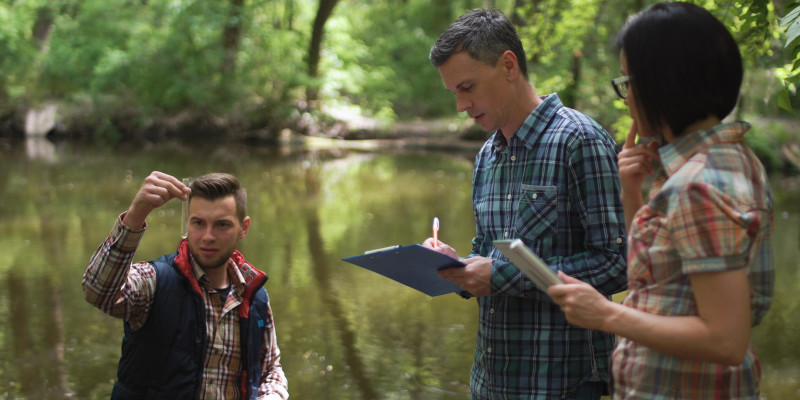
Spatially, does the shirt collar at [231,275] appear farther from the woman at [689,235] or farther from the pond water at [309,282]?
the pond water at [309,282]

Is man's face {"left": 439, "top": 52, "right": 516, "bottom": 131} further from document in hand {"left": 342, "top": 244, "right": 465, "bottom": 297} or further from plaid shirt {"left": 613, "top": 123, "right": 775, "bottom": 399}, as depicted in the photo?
plaid shirt {"left": 613, "top": 123, "right": 775, "bottom": 399}

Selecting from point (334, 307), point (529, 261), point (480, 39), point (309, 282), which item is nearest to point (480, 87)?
point (480, 39)

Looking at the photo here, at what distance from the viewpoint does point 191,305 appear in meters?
2.85

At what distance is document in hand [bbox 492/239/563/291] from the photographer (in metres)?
1.83

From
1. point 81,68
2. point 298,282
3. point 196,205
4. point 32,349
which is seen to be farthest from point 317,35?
point 196,205

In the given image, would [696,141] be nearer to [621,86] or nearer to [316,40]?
[621,86]

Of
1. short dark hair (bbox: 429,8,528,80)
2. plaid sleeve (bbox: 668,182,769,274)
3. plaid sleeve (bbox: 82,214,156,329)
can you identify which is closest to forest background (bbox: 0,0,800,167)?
short dark hair (bbox: 429,8,528,80)

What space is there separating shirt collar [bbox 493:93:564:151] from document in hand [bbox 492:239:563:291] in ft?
2.47

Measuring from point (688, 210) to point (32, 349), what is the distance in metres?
5.36

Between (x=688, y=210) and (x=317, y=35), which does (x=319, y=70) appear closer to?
(x=317, y=35)

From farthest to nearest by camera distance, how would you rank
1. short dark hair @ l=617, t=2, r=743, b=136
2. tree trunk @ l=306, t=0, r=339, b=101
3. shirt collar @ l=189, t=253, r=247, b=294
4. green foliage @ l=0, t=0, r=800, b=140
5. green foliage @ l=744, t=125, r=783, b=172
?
tree trunk @ l=306, t=0, r=339, b=101 → green foliage @ l=0, t=0, r=800, b=140 → green foliage @ l=744, t=125, r=783, b=172 → shirt collar @ l=189, t=253, r=247, b=294 → short dark hair @ l=617, t=2, r=743, b=136

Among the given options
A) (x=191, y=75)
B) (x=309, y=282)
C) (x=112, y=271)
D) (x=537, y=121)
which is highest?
(x=191, y=75)

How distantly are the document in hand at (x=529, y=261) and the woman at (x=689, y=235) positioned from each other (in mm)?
30

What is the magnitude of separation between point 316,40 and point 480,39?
74.7 feet
